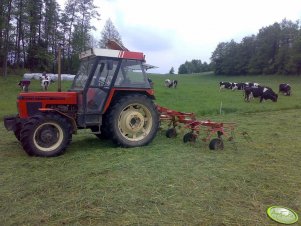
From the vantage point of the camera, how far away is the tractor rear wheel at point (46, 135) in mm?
6332

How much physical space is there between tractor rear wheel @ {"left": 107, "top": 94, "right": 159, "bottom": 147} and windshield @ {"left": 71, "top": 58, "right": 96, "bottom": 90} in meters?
0.80

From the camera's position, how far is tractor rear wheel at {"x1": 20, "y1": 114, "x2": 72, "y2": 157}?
20.8ft

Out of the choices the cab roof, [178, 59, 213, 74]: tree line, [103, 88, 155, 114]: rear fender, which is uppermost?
[178, 59, 213, 74]: tree line

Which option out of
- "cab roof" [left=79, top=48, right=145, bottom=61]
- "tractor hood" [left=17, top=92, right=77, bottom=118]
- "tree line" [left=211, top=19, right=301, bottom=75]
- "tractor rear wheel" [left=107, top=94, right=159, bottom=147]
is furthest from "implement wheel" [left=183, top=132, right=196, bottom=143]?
"tree line" [left=211, top=19, right=301, bottom=75]

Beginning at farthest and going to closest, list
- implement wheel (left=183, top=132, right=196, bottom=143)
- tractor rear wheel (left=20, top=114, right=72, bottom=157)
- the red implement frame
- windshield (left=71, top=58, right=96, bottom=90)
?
implement wheel (left=183, top=132, right=196, bottom=143) < the red implement frame < windshield (left=71, top=58, right=96, bottom=90) < tractor rear wheel (left=20, top=114, right=72, bottom=157)

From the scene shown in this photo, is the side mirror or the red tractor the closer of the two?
the red tractor

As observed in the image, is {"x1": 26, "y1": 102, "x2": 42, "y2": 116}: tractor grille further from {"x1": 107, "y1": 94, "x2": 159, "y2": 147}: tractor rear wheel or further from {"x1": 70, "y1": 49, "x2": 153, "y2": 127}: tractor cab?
{"x1": 107, "y1": 94, "x2": 159, "y2": 147}: tractor rear wheel

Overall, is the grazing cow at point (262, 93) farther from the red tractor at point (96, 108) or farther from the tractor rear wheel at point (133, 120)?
the red tractor at point (96, 108)

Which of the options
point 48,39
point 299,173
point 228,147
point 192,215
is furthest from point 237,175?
point 48,39

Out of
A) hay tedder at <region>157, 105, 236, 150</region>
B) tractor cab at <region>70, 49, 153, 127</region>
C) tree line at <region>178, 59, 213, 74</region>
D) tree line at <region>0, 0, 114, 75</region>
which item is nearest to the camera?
tractor cab at <region>70, 49, 153, 127</region>

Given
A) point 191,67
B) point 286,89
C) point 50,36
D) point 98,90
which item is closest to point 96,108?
point 98,90

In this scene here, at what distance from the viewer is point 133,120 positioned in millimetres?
7453

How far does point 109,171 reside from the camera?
5.54 metres

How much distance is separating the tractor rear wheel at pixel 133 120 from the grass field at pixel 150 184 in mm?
283
